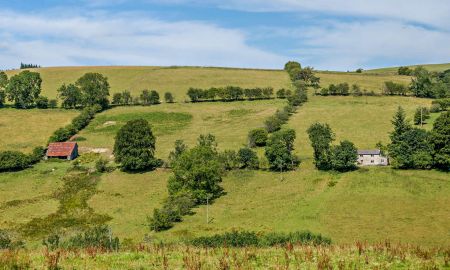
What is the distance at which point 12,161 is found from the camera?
107875 millimetres

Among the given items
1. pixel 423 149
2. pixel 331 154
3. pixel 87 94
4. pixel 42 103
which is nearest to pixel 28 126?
pixel 42 103

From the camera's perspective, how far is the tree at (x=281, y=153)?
9988 cm

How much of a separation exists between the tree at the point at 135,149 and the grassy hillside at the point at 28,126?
1315 inches

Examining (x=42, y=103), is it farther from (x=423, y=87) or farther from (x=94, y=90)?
(x=423, y=87)

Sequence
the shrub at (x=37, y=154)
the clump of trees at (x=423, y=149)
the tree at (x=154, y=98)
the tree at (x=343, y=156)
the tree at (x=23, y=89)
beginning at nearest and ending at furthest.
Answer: the clump of trees at (x=423, y=149) < the tree at (x=343, y=156) < the shrub at (x=37, y=154) < the tree at (x=23, y=89) < the tree at (x=154, y=98)

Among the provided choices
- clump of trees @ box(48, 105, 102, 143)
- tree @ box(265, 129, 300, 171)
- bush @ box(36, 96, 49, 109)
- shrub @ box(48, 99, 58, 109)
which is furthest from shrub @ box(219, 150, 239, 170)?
bush @ box(36, 96, 49, 109)

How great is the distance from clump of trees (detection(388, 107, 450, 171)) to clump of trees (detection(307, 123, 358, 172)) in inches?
356

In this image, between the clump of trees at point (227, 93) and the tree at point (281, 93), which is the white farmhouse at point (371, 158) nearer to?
the tree at point (281, 93)

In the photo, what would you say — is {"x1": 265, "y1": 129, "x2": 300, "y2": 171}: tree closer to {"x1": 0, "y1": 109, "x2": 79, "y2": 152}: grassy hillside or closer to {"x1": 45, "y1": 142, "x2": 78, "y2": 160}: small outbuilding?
{"x1": 45, "y1": 142, "x2": 78, "y2": 160}: small outbuilding

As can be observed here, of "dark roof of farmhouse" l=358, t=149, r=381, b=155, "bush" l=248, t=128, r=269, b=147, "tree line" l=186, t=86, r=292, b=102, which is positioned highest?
"tree line" l=186, t=86, r=292, b=102

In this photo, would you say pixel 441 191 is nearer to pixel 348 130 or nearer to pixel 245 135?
pixel 348 130

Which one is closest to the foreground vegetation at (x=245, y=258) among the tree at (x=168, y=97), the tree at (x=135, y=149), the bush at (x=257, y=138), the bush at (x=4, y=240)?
the bush at (x=4, y=240)

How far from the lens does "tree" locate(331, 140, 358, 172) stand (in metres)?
95.9

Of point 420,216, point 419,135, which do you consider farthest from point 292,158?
point 420,216
